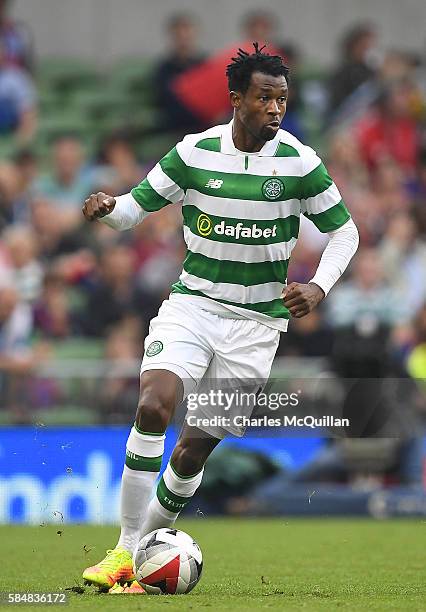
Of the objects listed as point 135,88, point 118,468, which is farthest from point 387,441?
point 135,88

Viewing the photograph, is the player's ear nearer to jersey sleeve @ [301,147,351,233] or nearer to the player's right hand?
jersey sleeve @ [301,147,351,233]

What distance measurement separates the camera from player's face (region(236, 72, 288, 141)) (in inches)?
266

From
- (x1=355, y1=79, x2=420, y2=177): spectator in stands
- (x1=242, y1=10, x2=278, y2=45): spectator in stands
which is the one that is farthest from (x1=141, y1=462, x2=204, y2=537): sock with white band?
(x1=242, y1=10, x2=278, y2=45): spectator in stands

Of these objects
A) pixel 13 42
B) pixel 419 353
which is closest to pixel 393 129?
pixel 419 353

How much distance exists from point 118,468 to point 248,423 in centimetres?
537

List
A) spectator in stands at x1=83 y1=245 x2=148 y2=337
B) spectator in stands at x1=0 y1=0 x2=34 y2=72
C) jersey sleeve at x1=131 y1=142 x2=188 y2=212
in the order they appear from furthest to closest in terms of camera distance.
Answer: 1. spectator in stands at x1=0 y1=0 x2=34 y2=72
2. spectator in stands at x1=83 y1=245 x2=148 y2=337
3. jersey sleeve at x1=131 y1=142 x2=188 y2=212

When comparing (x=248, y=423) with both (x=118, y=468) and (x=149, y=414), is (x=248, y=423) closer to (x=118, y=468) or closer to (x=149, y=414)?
(x=149, y=414)

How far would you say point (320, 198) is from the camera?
694cm

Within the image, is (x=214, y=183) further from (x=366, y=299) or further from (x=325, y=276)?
(x=366, y=299)

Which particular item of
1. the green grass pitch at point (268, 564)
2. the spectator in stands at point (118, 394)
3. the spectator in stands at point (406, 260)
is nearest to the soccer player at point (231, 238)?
the green grass pitch at point (268, 564)

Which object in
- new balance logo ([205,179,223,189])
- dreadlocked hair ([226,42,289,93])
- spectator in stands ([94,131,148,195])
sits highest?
dreadlocked hair ([226,42,289,93])

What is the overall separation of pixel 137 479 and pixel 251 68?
6.96 feet

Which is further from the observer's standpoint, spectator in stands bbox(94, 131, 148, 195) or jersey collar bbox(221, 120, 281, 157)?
spectator in stands bbox(94, 131, 148, 195)

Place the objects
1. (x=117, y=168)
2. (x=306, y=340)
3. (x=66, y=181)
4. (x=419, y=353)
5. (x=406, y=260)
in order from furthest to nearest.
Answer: (x=117, y=168), (x=66, y=181), (x=406, y=260), (x=306, y=340), (x=419, y=353)
